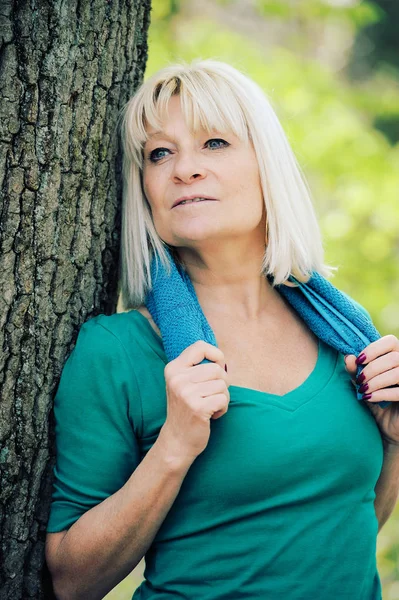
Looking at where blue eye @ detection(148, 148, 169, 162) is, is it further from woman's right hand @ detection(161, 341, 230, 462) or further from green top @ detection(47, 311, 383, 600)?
woman's right hand @ detection(161, 341, 230, 462)

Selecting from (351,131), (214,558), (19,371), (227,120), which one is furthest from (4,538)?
(351,131)

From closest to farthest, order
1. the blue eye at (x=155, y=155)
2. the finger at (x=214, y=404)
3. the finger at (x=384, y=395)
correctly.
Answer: the finger at (x=214, y=404), the finger at (x=384, y=395), the blue eye at (x=155, y=155)

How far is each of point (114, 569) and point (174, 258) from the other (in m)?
0.93

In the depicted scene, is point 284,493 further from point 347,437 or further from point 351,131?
point 351,131

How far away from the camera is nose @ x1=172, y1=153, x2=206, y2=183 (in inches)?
72.2

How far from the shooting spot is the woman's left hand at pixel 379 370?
180 cm

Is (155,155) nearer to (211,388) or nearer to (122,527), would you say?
(211,388)

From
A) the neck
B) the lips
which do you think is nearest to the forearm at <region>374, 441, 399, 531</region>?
the neck

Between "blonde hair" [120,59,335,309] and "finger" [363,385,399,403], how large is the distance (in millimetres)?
449

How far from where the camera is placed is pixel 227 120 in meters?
1.87

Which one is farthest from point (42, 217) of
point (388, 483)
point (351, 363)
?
point (388, 483)

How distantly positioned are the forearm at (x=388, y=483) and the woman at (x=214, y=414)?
0.05 ft

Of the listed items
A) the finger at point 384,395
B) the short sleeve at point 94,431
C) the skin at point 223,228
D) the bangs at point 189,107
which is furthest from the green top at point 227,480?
the bangs at point 189,107

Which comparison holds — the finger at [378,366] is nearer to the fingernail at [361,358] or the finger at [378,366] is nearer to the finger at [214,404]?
the fingernail at [361,358]
